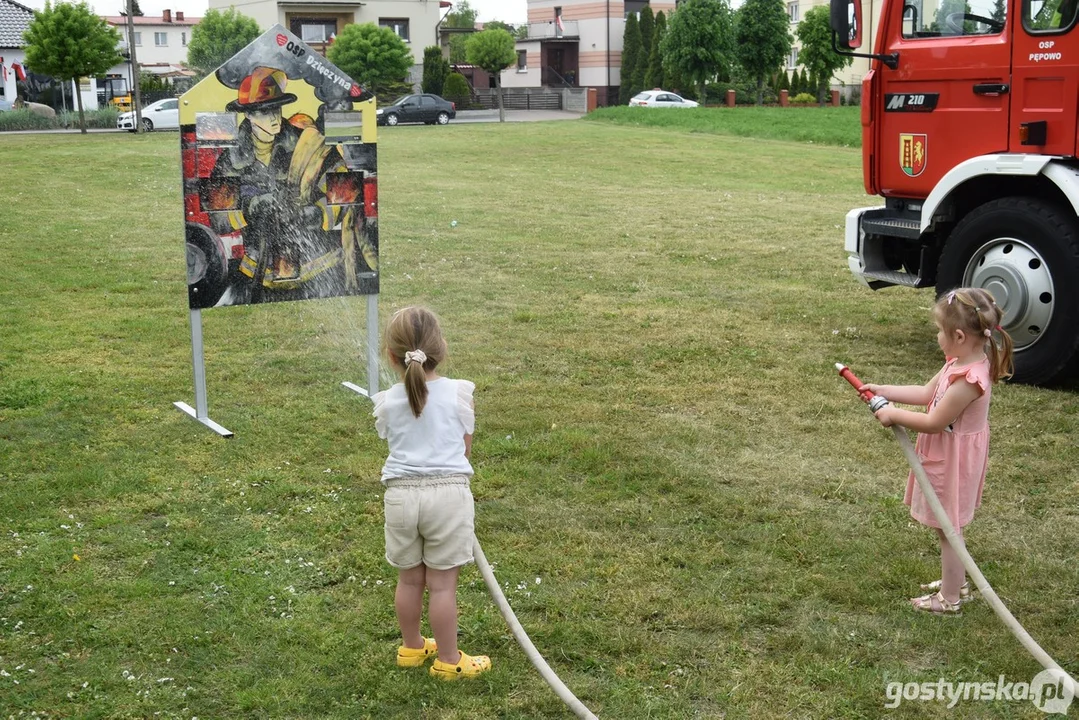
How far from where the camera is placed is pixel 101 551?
5.42 meters

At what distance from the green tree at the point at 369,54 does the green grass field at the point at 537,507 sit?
139ft

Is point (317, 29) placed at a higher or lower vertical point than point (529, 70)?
higher

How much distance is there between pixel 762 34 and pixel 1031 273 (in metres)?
45.7

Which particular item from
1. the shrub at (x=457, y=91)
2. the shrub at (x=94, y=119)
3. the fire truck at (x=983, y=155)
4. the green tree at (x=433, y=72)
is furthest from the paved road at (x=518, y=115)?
the fire truck at (x=983, y=155)

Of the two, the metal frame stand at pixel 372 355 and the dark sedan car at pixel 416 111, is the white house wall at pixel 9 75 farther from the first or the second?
the metal frame stand at pixel 372 355

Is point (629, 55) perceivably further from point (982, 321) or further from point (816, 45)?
point (982, 321)

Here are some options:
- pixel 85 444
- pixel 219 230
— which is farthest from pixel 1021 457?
pixel 85 444

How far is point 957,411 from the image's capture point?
4535 millimetres

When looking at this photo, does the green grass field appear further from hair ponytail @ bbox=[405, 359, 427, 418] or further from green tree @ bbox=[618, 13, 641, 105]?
green tree @ bbox=[618, 13, 641, 105]

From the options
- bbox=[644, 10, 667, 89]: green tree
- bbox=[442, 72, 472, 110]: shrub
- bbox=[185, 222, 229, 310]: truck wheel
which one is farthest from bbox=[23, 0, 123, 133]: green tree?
bbox=[185, 222, 229, 310]: truck wheel

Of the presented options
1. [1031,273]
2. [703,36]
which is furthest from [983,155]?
[703,36]

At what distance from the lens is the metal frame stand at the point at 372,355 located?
7903 millimetres

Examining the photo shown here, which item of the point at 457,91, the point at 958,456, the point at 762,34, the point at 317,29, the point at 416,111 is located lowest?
the point at 958,456

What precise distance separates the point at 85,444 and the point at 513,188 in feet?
52.1
